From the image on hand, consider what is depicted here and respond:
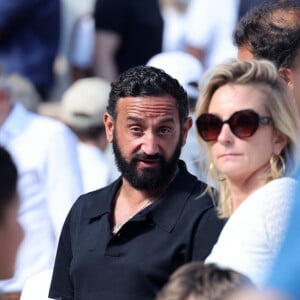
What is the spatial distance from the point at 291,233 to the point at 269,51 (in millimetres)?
2065

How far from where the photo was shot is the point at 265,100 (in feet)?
13.1

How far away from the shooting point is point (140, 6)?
8414 millimetres

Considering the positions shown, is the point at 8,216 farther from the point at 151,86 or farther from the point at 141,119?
the point at 151,86

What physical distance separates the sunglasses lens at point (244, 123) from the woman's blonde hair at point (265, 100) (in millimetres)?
64

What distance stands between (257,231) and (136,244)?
2.34 ft

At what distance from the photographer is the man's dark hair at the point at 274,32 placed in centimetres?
452

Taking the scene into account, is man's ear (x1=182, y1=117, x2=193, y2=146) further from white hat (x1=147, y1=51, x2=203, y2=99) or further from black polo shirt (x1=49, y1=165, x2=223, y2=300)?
white hat (x1=147, y1=51, x2=203, y2=99)

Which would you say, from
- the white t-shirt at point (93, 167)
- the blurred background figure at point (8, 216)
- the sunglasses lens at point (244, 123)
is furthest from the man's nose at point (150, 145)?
the white t-shirt at point (93, 167)

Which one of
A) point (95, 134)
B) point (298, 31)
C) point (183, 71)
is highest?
point (298, 31)

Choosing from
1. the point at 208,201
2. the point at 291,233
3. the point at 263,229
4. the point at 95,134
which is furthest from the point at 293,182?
the point at 95,134

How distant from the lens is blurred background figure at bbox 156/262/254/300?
2932 millimetres

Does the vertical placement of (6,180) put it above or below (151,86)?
below

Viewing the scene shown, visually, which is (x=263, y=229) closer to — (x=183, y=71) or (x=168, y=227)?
(x=168, y=227)

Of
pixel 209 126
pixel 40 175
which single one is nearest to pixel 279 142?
pixel 209 126
